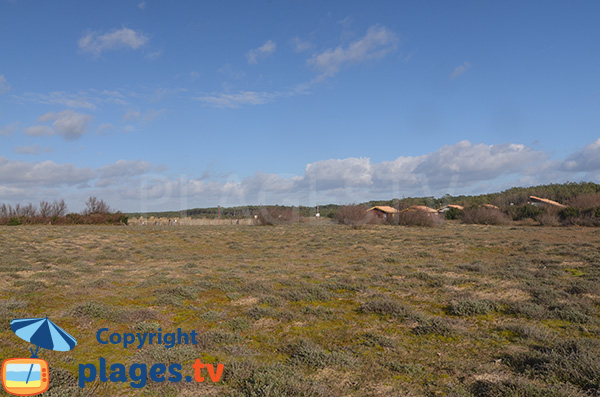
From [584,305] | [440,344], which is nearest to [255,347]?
[440,344]

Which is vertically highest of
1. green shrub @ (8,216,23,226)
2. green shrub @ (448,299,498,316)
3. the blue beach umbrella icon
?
green shrub @ (8,216,23,226)

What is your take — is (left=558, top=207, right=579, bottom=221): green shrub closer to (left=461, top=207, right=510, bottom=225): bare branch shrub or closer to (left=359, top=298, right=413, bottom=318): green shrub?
(left=461, top=207, right=510, bottom=225): bare branch shrub

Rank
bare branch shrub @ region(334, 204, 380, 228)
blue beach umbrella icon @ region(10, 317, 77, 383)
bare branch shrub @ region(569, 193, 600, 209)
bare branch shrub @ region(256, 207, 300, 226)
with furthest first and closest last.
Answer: bare branch shrub @ region(256, 207, 300, 226) < bare branch shrub @ region(569, 193, 600, 209) < bare branch shrub @ region(334, 204, 380, 228) < blue beach umbrella icon @ region(10, 317, 77, 383)

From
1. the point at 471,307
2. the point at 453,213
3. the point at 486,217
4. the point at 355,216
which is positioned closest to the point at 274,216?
the point at 355,216

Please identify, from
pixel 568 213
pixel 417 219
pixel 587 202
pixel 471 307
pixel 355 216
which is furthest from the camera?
pixel 587 202

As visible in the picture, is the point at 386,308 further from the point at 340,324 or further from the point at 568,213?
the point at 568,213

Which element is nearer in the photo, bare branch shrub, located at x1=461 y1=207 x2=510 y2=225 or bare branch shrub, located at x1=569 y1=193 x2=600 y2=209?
bare branch shrub, located at x1=569 y1=193 x2=600 y2=209

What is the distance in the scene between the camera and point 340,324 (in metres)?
6.39

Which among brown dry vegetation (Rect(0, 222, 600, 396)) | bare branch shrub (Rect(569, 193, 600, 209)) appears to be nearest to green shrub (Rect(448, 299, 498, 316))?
brown dry vegetation (Rect(0, 222, 600, 396))

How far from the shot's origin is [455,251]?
17719 millimetres

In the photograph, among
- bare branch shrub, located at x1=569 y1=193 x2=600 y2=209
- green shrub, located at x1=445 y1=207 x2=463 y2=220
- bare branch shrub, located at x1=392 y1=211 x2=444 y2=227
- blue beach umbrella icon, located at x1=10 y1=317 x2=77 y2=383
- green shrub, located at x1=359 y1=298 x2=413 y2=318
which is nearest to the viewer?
blue beach umbrella icon, located at x1=10 y1=317 x2=77 y2=383

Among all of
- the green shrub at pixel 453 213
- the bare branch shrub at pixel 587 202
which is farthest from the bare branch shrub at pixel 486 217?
the bare branch shrub at pixel 587 202

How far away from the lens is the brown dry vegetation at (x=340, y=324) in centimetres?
399

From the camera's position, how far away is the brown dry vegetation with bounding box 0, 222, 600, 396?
157 inches
